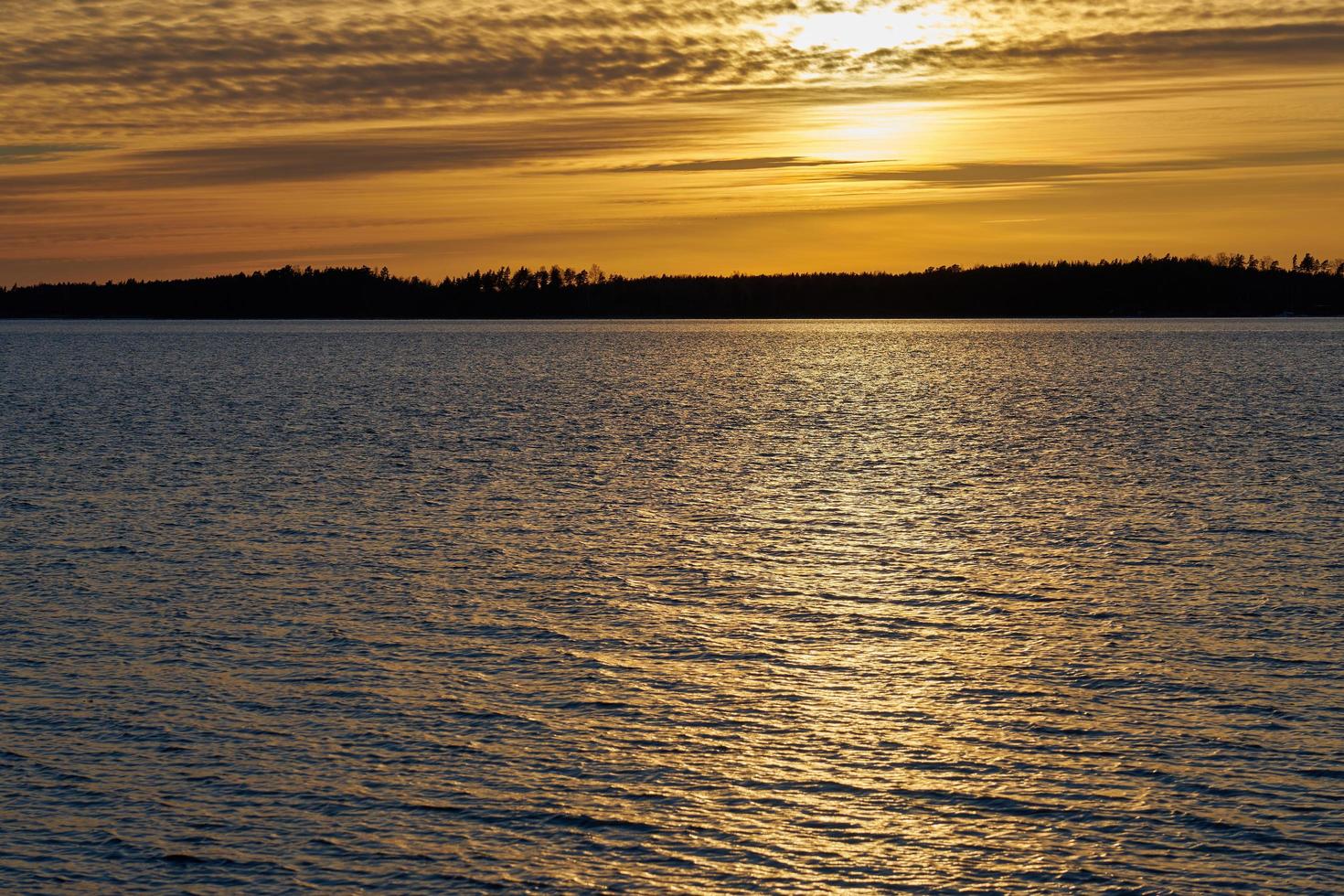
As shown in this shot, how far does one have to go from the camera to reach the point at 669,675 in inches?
718

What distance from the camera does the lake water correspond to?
12406 millimetres

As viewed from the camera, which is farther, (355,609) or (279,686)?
(355,609)

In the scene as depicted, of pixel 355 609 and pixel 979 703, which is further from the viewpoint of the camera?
pixel 355 609

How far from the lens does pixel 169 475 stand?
40.0m

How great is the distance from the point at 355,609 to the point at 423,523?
931 centimetres

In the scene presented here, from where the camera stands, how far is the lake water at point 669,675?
40.7 feet

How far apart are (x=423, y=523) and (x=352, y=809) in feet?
59.8

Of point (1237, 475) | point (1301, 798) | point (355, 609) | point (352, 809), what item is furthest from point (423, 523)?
point (1237, 475)

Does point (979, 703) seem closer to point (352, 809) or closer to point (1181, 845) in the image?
point (1181, 845)

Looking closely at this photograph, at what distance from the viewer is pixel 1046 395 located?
85.9 meters

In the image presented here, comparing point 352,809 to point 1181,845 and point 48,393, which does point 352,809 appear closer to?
point 1181,845

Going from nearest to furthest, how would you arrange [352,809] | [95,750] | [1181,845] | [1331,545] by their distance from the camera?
[1181,845], [352,809], [95,750], [1331,545]

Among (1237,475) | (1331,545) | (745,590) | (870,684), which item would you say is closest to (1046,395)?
(1237,475)

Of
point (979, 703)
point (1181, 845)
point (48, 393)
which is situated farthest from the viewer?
point (48, 393)
